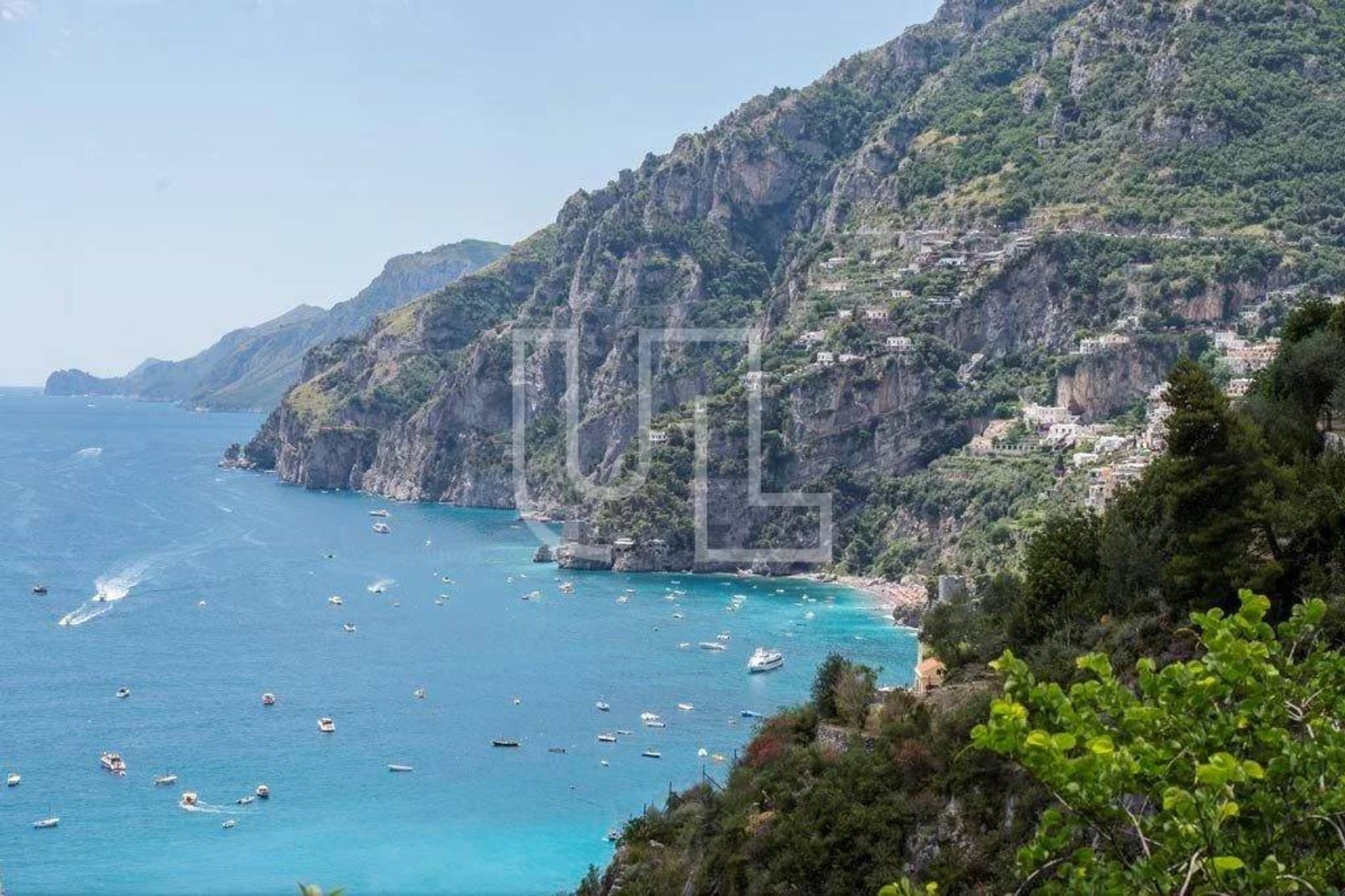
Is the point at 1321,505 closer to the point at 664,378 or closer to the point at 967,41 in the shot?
the point at 664,378

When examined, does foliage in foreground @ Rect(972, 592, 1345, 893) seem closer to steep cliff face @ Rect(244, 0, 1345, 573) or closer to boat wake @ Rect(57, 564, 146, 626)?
→ boat wake @ Rect(57, 564, 146, 626)

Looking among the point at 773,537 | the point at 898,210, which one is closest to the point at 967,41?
the point at 898,210

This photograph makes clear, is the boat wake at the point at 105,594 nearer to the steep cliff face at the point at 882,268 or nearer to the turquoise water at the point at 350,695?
the turquoise water at the point at 350,695

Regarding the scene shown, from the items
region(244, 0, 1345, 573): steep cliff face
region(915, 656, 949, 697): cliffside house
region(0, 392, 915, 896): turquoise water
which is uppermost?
region(244, 0, 1345, 573): steep cliff face

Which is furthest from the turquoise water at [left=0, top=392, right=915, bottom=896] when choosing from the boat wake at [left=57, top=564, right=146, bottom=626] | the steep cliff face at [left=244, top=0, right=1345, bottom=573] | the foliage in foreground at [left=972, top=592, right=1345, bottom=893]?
the foliage in foreground at [left=972, top=592, right=1345, bottom=893]

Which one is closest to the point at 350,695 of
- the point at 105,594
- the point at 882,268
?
the point at 105,594

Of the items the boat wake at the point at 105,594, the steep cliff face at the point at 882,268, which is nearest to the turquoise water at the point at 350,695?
the boat wake at the point at 105,594
